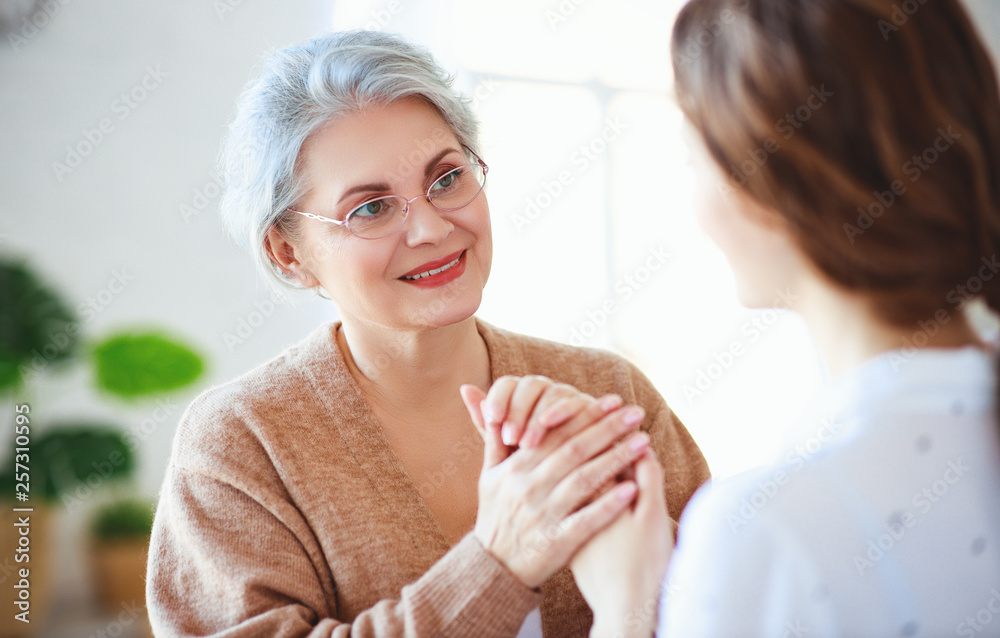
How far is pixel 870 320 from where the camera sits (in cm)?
79

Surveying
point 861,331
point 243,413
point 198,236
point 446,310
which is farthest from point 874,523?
point 198,236

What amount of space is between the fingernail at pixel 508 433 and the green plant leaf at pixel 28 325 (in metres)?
2.01

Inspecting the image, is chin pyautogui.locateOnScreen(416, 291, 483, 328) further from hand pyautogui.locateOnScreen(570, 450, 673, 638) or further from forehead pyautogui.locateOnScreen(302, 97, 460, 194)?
hand pyautogui.locateOnScreen(570, 450, 673, 638)

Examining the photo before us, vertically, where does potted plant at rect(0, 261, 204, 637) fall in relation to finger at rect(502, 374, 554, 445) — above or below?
above

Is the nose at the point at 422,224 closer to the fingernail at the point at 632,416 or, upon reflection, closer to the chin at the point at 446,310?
the chin at the point at 446,310

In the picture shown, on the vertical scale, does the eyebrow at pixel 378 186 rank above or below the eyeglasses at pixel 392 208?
above

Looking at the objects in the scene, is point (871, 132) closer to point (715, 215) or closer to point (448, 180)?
point (715, 215)

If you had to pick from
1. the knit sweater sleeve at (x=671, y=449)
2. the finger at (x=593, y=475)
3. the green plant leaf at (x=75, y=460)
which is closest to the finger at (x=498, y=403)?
the finger at (x=593, y=475)

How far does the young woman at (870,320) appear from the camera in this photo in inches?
28.4

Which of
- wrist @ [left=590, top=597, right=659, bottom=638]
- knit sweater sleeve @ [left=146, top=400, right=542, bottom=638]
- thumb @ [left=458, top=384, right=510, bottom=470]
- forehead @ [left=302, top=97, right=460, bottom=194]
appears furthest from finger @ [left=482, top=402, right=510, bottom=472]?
forehead @ [left=302, top=97, right=460, bottom=194]

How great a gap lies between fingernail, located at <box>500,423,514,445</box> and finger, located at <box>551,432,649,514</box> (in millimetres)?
94

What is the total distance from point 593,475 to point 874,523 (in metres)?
0.41

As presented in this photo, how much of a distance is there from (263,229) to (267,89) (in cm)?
26

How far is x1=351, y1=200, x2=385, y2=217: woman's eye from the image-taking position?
4.62 ft
